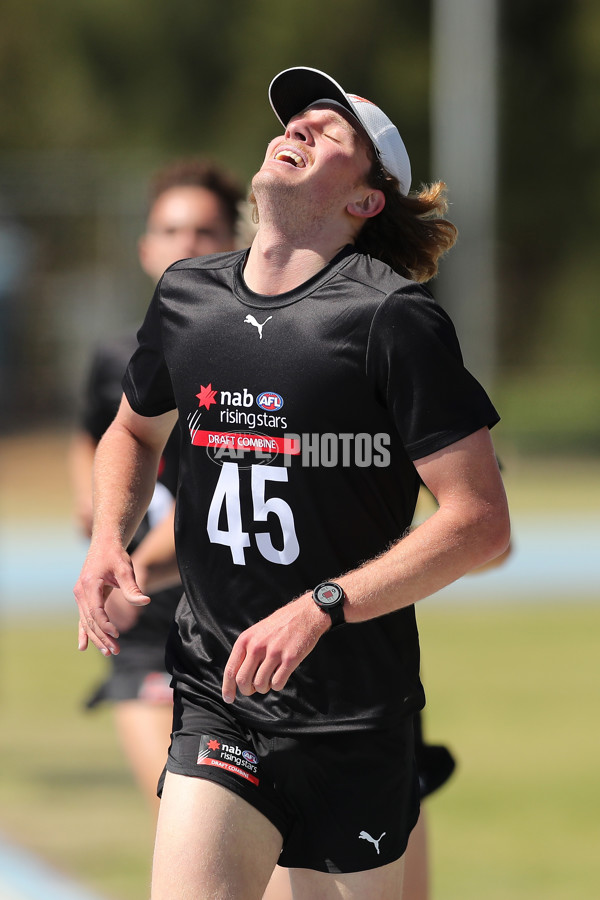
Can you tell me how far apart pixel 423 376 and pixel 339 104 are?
0.72m

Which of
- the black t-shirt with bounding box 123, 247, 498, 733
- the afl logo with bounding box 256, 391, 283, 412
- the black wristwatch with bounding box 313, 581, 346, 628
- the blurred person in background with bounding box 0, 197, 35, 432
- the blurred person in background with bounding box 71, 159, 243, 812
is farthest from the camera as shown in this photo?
the blurred person in background with bounding box 0, 197, 35, 432

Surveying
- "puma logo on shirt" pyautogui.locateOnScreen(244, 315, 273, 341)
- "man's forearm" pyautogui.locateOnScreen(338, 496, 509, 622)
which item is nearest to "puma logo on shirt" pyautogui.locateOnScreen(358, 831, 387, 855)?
"man's forearm" pyautogui.locateOnScreen(338, 496, 509, 622)

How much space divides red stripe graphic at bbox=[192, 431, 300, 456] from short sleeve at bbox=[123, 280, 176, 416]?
0.26 metres

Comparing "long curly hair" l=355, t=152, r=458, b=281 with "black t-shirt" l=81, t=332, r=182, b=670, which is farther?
"black t-shirt" l=81, t=332, r=182, b=670

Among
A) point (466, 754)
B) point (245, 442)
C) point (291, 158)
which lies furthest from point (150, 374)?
point (466, 754)

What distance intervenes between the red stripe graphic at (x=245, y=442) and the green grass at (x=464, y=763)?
8.78ft

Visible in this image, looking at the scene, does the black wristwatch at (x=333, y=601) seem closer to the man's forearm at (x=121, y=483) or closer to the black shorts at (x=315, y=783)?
the black shorts at (x=315, y=783)

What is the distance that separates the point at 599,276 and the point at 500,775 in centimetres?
2590

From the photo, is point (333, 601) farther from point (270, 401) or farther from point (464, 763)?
point (464, 763)

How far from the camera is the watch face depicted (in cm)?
288

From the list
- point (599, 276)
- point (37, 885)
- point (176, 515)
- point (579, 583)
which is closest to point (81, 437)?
point (37, 885)

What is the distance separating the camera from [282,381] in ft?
10.1

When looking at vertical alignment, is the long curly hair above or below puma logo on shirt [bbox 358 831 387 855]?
above

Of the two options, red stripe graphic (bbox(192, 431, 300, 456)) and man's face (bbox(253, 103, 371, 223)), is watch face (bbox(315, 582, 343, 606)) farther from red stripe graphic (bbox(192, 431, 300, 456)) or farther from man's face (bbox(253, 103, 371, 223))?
man's face (bbox(253, 103, 371, 223))
